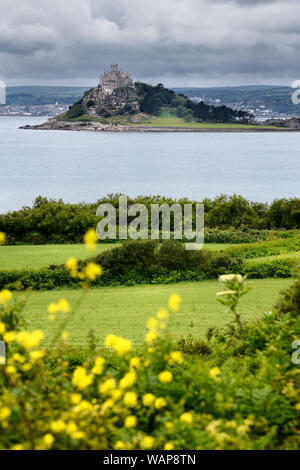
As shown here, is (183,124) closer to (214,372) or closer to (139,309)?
(139,309)

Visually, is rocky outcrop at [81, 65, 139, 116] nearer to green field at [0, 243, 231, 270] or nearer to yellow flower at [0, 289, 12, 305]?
green field at [0, 243, 231, 270]

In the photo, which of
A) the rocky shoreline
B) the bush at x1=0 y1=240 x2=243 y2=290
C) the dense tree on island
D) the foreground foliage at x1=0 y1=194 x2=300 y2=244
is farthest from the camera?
the rocky shoreline

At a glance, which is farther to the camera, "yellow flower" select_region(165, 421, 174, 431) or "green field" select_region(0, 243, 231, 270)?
"green field" select_region(0, 243, 231, 270)

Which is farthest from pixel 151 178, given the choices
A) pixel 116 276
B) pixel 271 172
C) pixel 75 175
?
pixel 116 276

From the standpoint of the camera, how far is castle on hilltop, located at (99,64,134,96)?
164m

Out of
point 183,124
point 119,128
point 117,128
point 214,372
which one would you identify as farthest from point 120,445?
point 117,128

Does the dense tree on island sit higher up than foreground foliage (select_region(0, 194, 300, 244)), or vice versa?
the dense tree on island

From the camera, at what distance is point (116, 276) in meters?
14.4

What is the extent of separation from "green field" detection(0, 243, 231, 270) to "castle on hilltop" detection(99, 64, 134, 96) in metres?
149

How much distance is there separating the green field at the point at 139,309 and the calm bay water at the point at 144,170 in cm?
3360

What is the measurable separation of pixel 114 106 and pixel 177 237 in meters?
141

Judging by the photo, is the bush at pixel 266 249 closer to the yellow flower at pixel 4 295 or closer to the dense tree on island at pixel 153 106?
the yellow flower at pixel 4 295

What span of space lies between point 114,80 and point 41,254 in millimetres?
161210

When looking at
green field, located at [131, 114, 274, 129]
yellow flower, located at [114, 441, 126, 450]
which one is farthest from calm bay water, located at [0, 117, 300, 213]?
yellow flower, located at [114, 441, 126, 450]
